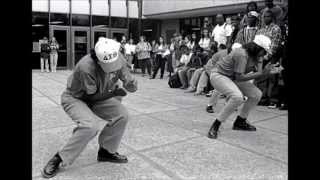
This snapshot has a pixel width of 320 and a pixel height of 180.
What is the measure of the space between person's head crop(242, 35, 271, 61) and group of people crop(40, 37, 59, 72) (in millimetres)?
14198

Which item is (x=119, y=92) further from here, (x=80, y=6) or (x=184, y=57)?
(x=80, y=6)

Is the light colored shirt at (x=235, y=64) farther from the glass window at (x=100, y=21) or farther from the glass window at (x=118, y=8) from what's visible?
the glass window at (x=118, y=8)

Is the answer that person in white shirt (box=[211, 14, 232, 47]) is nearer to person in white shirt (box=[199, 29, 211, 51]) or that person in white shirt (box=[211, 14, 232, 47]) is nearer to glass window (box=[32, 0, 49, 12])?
person in white shirt (box=[199, 29, 211, 51])

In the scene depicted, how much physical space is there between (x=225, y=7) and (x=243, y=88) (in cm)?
1016

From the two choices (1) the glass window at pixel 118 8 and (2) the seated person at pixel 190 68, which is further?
(1) the glass window at pixel 118 8

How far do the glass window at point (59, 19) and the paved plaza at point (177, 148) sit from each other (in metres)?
12.6

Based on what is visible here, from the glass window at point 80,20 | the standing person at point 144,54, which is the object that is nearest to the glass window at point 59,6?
the glass window at point 80,20

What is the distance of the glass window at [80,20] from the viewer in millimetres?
18812

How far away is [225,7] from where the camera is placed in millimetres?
14281

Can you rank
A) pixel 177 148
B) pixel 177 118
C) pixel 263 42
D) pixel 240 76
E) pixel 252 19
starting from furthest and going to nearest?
pixel 252 19 → pixel 177 118 → pixel 240 76 → pixel 263 42 → pixel 177 148

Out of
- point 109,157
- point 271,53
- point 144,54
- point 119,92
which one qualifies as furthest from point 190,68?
point 119,92

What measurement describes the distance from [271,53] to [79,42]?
1437 centimetres

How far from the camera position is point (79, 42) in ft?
62.6

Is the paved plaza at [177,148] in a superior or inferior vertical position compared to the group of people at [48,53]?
inferior
